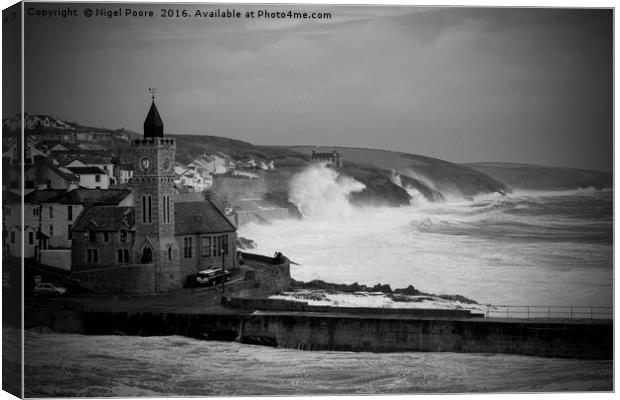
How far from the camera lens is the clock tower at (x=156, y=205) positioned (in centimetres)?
2659

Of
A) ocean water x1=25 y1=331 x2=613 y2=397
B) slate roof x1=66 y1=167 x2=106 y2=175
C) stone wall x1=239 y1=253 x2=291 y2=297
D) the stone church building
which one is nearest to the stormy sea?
ocean water x1=25 y1=331 x2=613 y2=397

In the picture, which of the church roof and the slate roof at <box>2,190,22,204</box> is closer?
the slate roof at <box>2,190,22,204</box>

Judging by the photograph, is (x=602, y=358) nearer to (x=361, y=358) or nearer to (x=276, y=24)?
(x=361, y=358)

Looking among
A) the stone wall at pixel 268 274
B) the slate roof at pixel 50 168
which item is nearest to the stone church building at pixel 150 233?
the stone wall at pixel 268 274

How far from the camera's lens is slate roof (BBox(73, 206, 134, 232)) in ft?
87.1

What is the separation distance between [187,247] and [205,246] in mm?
302

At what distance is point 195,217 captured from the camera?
2702 centimetres

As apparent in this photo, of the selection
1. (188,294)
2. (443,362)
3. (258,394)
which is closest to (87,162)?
(188,294)

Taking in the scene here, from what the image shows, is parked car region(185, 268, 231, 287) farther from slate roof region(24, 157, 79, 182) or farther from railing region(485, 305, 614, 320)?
railing region(485, 305, 614, 320)

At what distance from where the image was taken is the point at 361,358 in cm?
2664

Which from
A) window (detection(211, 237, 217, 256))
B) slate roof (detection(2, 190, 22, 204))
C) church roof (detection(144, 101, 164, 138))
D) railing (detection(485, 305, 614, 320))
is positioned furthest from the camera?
window (detection(211, 237, 217, 256))

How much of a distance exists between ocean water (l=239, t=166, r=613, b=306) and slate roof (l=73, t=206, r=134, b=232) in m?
1.82

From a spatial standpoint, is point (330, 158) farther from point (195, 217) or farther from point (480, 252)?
point (480, 252)

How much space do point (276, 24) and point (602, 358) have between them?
23.6 feet
